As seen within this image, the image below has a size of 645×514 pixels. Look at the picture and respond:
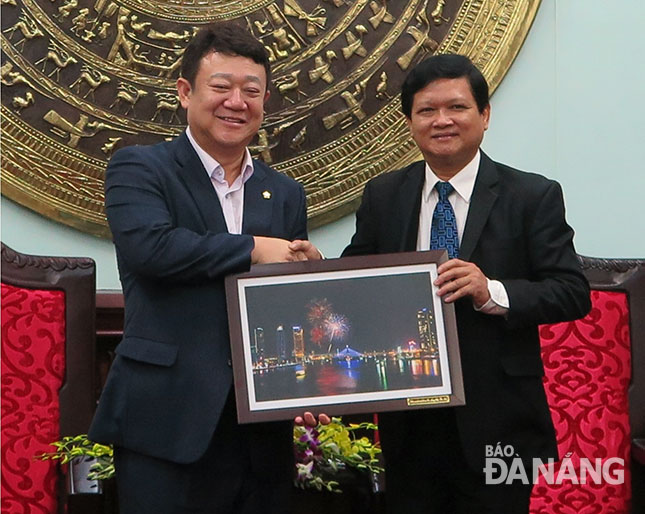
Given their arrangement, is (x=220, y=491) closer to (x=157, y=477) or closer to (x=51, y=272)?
(x=157, y=477)

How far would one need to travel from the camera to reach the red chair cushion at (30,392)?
2.33 meters

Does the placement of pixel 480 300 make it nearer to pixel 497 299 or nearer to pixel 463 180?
pixel 497 299

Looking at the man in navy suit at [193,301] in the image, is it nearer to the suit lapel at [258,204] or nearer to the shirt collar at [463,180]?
the suit lapel at [258,204]

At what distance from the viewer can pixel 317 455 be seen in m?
2.15

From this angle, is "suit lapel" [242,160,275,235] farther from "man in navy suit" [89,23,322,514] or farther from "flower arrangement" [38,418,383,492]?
"flower arrangement" [38,418,383,492]

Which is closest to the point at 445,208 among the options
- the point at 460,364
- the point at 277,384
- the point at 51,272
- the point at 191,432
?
the point at 460,364

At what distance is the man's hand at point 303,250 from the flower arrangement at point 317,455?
54 centimetres

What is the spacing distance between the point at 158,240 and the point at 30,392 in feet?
3.00

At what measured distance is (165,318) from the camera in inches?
66.1

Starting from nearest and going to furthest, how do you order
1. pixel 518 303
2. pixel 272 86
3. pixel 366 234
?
pixel 518 303, pixel 366 234, pixel 272 86

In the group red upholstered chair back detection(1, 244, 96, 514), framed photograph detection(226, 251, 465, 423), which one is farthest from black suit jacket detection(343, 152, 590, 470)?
red upholstered chair back detection(1, 244, 96, 514)

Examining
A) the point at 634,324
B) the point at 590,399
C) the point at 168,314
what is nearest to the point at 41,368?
the point at 168,314

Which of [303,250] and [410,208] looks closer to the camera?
[303,250]

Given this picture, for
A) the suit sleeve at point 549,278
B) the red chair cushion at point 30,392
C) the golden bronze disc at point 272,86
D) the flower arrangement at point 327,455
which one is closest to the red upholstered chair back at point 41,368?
the red chair cushion at point 30,392
